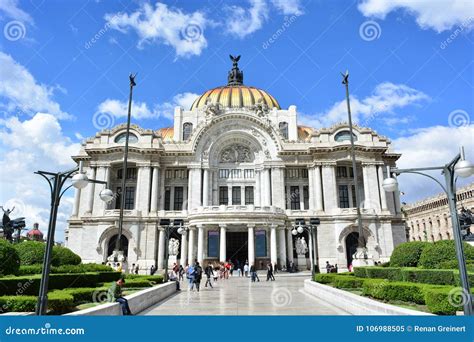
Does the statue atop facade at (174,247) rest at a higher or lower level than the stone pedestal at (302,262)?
higher

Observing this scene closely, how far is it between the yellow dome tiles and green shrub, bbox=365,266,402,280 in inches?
1650

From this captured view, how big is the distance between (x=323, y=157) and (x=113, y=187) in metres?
31.1

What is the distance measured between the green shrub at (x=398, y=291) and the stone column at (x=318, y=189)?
33.6 metres

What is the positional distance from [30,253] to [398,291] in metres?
22.4

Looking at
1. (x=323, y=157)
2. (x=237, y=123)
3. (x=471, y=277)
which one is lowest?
(x=471, y=277)

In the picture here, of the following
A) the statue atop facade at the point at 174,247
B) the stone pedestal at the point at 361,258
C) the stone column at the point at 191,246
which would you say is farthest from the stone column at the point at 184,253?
the stone pedestal at the point at 361,258

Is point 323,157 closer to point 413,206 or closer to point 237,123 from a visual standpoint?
point 237,123

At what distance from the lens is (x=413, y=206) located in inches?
3462

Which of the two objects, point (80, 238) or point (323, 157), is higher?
point (323, 157)

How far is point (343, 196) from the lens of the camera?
5203 centimetres

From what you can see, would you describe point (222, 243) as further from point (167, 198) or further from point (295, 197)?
point (295, 197)

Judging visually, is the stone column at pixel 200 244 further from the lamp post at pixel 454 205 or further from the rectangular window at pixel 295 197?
the lamp post at pixel 454 205

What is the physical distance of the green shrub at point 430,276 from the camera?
16.5m

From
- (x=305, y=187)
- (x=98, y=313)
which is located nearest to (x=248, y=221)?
(x=305, y=187)
